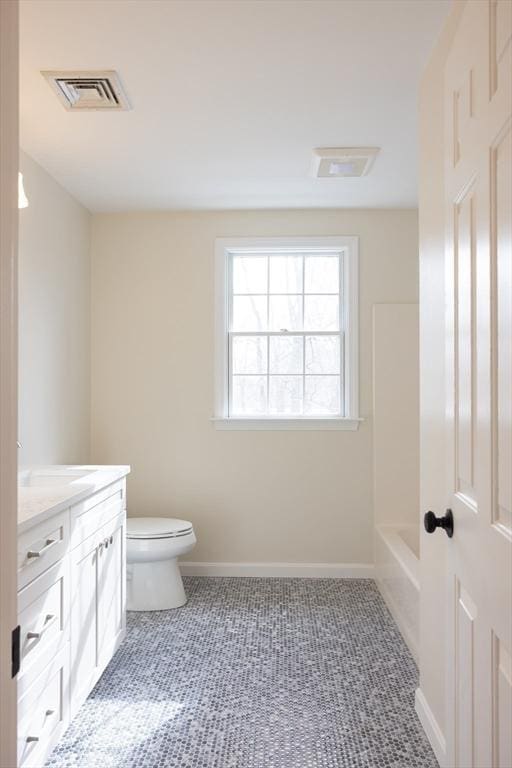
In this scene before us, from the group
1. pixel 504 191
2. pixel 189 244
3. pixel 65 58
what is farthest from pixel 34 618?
pixel 189 244

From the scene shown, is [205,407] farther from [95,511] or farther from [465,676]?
[465,676]

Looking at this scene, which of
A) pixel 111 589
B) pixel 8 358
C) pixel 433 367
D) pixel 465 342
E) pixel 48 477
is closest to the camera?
pixel 8 358

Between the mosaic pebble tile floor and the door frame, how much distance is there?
5.50 ft

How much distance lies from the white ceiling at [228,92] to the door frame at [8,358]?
1.48 meters

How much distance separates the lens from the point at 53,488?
8.33ft

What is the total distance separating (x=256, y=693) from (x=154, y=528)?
130 cm

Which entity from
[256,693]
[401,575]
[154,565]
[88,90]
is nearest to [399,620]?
[401,575]

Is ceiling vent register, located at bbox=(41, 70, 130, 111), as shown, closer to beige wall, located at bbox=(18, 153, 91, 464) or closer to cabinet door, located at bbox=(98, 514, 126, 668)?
beige wall, located at bbox=(18, 153, 91, 464)

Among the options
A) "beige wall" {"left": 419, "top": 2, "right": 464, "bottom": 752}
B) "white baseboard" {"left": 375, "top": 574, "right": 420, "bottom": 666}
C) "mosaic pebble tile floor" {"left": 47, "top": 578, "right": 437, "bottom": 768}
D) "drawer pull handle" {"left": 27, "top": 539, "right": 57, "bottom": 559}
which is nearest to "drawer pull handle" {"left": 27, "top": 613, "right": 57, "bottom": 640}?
"drawer pull handle" {"left": 27, "top": 539, "right": 57, "bottom": 559}

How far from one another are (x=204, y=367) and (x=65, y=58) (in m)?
2.34

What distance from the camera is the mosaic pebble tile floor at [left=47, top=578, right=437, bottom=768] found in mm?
2309

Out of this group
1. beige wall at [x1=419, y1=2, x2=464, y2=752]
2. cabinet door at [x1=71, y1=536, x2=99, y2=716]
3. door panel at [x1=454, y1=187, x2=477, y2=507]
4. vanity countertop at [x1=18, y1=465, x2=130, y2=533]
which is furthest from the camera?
cabinet door at [x1=71, y1=536, x2=99, y2=716]

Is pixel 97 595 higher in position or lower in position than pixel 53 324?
lower

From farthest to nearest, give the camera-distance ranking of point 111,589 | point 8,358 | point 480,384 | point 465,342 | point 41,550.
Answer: point 111,589, point 41,550, point 465,342, point 480,384, point 8,358
